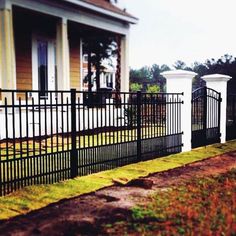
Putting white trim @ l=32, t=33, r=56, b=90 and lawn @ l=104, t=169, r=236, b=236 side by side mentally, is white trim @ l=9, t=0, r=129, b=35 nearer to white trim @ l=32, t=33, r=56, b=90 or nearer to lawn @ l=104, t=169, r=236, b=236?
white trim @ l=32, t=33, r=56, b=90

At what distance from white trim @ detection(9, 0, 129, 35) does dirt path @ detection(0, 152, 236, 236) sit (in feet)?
23.6

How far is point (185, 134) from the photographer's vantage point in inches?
382

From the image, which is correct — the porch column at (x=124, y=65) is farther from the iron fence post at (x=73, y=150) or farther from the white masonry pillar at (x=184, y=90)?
the iron fence post at (x=73, y=150)

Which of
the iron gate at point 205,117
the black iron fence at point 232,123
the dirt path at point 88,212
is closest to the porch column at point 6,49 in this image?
the iron gate at point 205,117

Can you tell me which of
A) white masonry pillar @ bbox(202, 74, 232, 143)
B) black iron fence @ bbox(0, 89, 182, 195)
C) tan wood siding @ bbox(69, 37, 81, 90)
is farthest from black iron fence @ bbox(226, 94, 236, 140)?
tan wood siding @ bbox(69, 37, 81, 90)

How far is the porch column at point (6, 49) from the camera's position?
10.3m

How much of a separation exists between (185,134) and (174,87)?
132cm

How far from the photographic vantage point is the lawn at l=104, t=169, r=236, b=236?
4070 millimetres

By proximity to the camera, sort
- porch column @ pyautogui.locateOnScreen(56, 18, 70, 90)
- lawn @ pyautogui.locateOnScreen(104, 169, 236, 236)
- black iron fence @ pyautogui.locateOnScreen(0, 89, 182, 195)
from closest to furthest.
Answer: lawn @ pyautogui.locateOnScreen(104, 169, 236, 236) → black iron fence @ pyautogui.locateOnScreen(0, 89, 182, 195) → porch column @ pyautogui.locateOnScreen(56, 18, 70, 90)

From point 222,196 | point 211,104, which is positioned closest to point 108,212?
point 222,196

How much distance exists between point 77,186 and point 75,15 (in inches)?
338

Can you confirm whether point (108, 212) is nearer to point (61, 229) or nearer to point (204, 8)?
point (61, 229)

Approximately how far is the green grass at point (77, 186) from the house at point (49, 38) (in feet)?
16.1

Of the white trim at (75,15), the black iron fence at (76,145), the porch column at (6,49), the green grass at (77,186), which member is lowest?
the green grass at (77,186)
